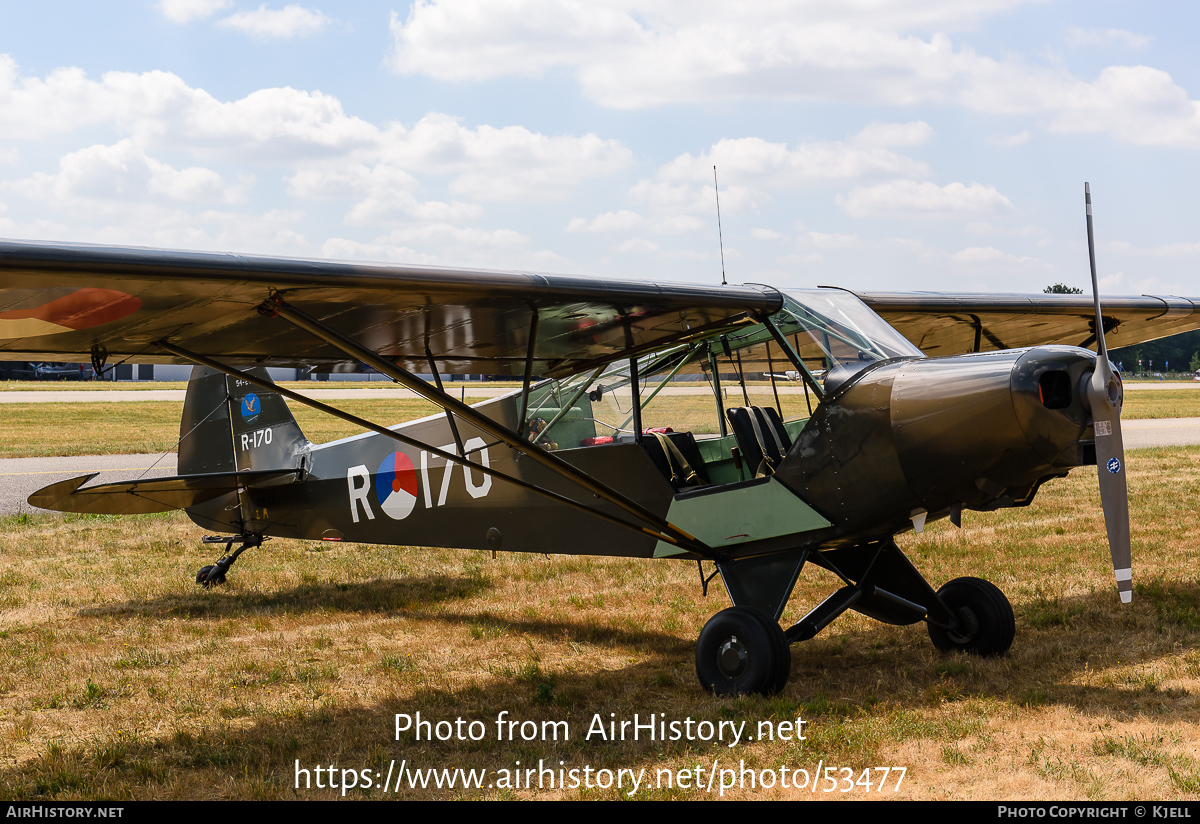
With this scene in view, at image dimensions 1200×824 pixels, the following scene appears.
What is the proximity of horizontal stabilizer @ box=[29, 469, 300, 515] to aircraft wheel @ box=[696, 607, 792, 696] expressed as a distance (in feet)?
16.4

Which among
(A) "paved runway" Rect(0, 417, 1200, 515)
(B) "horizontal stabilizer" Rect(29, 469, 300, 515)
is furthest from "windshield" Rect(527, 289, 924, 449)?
(A) "paved runway" Rect(0, 417, 1200, 515)

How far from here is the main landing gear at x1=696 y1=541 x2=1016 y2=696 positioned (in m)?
5.37

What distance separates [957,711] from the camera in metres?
5.04

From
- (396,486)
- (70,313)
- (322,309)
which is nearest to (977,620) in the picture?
(322,309)

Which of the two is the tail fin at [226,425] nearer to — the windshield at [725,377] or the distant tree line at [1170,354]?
the windshield at [725,377]

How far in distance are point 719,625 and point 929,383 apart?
5.93ft

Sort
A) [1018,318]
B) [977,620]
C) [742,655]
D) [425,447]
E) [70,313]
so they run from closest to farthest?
[70,313]
[742,655]
[425,447]
[977,620]
[1018,318]

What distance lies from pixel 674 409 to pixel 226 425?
5513 mm

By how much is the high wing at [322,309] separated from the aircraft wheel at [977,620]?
7.47ft

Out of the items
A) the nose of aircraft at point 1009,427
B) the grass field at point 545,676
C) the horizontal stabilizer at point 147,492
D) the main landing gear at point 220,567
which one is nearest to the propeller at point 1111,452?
the nose of aircraft at point 1009,427

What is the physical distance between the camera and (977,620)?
6109mm

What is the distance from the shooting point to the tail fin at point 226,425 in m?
9.58

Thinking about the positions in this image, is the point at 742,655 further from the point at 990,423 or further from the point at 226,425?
the point at 226,425
